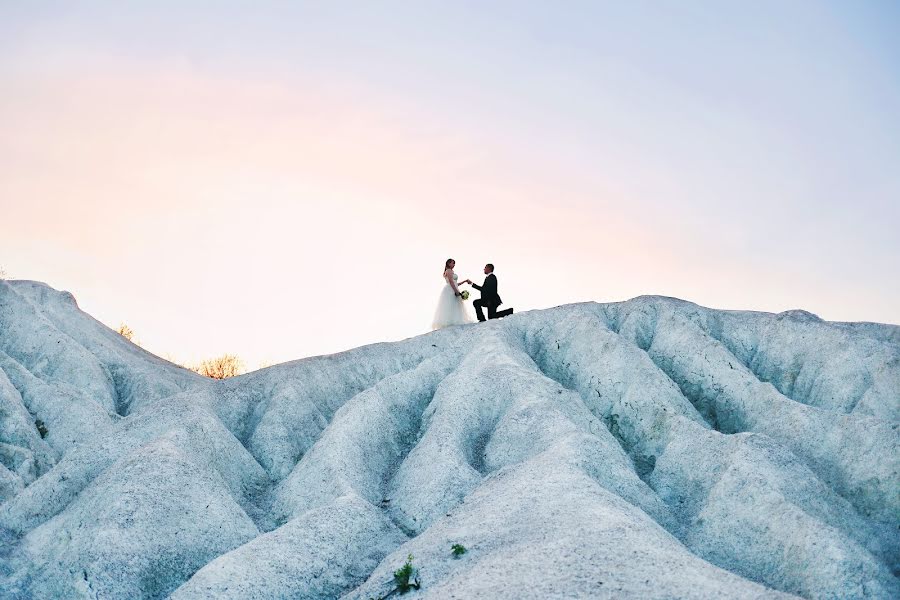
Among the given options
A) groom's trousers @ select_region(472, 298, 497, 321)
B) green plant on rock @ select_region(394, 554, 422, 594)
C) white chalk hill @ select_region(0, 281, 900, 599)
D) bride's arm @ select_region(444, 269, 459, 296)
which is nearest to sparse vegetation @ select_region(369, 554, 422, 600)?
green plant on rock @ select_region(394, 554, 422, 594)

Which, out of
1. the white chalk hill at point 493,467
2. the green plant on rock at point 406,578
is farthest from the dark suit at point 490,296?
the green plant on rock at point 406,578

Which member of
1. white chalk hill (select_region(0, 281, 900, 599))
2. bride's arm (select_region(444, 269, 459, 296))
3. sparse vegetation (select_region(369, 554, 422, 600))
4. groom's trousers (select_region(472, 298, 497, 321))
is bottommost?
sparse vegetation (select_region(369, 554, 422, 600))

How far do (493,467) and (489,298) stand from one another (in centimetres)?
1122

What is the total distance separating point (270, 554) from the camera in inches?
823

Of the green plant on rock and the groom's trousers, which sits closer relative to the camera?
the green plant on rock

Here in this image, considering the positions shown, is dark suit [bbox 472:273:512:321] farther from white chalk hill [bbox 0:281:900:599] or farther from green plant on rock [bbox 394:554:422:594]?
green plant on rock [bbox 394:554:422:594]

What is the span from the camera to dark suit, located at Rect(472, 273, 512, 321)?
3534cm

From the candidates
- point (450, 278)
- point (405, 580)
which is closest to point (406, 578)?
point (405, 580)

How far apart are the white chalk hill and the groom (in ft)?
4.46

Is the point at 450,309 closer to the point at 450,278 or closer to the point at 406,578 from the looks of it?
the point at 450,278

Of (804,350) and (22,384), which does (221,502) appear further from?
(804,350)

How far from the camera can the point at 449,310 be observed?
1391 inches

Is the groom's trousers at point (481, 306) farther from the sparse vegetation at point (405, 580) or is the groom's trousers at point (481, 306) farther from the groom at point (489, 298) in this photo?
the sparse vegetation at point (405, 580)

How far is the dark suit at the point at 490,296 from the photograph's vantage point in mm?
35344
